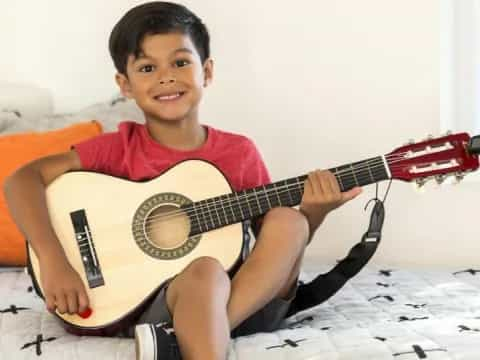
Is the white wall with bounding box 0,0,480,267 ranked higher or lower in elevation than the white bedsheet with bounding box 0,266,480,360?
higher

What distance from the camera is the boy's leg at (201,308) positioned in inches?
44.4

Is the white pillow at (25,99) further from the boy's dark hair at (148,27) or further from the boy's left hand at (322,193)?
the boy's left hand at (322,193)

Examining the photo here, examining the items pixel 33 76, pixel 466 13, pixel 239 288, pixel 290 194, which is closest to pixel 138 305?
pixel 239 288

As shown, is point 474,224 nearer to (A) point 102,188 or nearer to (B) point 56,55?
(A) point 102,188

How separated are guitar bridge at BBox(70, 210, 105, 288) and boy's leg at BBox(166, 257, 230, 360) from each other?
0.14m

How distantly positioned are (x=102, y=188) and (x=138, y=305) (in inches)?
8.9

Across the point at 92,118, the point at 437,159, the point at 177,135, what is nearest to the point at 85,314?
the point at 177,135

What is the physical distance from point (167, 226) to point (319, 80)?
74 cm

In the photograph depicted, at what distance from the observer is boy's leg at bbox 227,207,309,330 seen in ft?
4.11

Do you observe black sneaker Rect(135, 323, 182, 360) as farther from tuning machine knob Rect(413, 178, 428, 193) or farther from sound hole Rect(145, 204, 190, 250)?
tuning machine knob Rect(413, 178, 428, 193)

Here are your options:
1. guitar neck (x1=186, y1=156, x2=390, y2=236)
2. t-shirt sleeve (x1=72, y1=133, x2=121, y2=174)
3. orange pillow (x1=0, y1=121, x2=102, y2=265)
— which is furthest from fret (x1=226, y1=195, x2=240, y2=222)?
orange pillow (x1=0, y1=121, x2=102, y2=265)

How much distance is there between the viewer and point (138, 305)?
1297mm

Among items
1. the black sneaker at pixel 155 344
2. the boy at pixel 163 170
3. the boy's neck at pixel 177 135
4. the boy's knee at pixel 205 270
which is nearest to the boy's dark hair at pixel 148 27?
the boy at pixel 163 170

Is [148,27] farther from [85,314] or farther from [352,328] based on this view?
[352,328]
